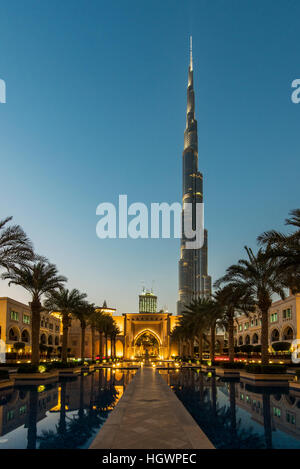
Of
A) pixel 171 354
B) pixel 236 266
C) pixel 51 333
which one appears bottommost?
pixel 171 354

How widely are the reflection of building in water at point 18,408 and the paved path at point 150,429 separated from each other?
2.61 m

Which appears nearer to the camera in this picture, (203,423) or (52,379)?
(203,423)

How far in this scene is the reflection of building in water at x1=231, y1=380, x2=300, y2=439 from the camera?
33.8ft

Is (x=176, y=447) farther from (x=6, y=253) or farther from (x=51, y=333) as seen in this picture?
(x=51, y=333)

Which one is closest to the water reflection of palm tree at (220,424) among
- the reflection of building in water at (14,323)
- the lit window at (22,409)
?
the lit window at (22,409)

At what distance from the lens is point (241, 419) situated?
37.2 feet

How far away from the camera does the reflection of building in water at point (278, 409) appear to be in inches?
405

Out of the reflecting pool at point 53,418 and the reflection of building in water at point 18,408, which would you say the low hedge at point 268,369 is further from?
the reflection of building in water at point 18,408

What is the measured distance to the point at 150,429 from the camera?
340 inches

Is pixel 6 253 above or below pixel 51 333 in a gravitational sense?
above

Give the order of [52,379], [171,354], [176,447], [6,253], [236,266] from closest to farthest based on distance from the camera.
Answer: [176,447]
[6,253]
[52,379]
[236,266]
[171,354]
